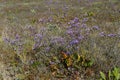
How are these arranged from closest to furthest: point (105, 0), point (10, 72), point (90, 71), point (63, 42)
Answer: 1. point (90, 71)
2. point (10, 72)
3. point (63, 42)
4. point (105, 0)

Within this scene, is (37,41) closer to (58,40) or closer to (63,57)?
(58,40)

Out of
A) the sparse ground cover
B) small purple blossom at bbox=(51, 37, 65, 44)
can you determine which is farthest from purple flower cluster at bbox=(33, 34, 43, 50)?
small purple blossom at bbox=(51, 37, 65, 44)

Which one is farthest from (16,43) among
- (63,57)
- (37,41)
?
(63,57)

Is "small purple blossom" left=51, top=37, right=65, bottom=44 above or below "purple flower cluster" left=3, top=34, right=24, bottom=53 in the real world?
above

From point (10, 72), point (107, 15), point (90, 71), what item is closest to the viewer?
point (90, 71)

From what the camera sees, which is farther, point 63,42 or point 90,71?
point 63,42

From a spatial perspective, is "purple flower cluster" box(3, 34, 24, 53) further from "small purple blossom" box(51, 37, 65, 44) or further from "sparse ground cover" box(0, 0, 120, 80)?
"small purple blossom" box(51, 37, 65, 44)

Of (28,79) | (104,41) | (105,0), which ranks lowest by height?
(105,0)

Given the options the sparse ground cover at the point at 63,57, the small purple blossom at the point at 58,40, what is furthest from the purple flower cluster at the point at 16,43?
the small purple blossom at the point at 58,40

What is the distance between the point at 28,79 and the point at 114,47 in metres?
1.95

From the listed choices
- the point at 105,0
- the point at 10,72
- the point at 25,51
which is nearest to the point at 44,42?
the point at 25,51

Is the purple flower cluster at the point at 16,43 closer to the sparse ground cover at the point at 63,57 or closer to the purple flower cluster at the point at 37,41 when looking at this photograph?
the sparse ground cover at the point at 63,57

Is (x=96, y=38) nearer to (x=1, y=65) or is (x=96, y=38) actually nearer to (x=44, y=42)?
(x=44, y=42)

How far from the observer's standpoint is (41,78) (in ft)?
18.0
